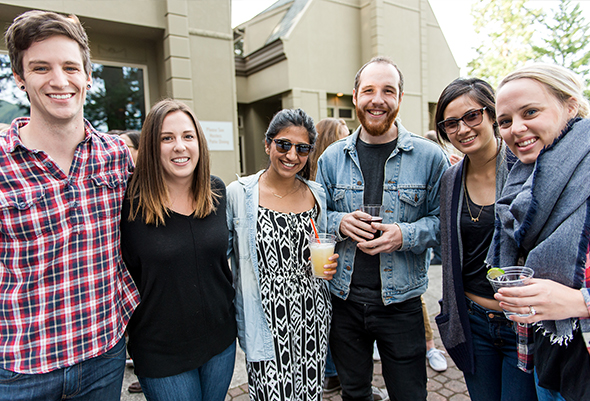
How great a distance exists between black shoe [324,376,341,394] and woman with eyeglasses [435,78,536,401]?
4.95ft

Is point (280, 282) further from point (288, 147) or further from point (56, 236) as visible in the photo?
point (56, 236)

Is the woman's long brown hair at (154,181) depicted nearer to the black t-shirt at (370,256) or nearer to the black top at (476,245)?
the black t-shirt at (370,256)

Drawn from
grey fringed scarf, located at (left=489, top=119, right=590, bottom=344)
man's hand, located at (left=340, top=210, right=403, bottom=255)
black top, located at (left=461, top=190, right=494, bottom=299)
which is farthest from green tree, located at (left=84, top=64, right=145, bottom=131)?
grey fringed scarf, located at (left=489, top=119, right=590, bottom=344)

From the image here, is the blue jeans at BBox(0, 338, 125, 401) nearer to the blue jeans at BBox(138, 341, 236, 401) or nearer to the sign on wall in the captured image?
the blue jeans at BBox(138, 341, 236, 401)

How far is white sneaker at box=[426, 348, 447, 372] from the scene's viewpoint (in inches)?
139

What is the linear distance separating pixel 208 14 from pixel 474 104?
6.99 meters

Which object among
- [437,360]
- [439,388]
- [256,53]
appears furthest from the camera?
[256,53]

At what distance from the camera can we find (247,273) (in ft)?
7.22

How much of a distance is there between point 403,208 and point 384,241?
368mm

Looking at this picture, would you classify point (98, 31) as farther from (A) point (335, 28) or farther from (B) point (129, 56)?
(A) point (335, 28)

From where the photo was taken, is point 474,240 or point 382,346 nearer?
point 474,240

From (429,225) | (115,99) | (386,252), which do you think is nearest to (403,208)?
(429,225)

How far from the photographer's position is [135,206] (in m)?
1.93

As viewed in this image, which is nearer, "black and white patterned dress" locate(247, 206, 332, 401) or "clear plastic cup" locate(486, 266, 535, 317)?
"clear plastic cup" locate(486, 266, 535, 317)
